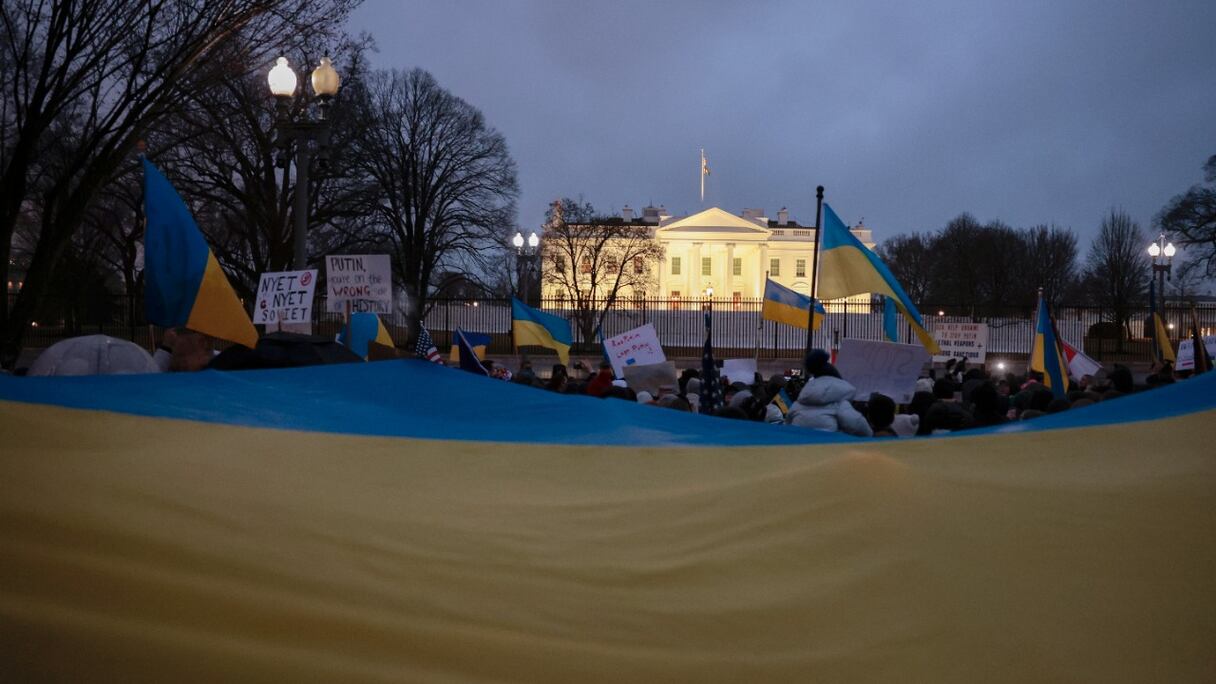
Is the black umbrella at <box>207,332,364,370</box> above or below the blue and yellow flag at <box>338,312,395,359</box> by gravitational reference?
below

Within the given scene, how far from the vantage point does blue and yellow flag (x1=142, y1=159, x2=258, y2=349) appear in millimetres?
7273

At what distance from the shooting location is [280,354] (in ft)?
25.8

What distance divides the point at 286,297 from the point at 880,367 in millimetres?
7372

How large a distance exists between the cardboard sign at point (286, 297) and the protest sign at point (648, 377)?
4339 mm

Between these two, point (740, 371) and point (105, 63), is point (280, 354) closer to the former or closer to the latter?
point (105, 63)

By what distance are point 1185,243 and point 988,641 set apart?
6000 centimetres

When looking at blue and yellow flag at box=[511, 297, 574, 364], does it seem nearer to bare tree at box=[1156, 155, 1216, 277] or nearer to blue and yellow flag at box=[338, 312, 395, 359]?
blue and yellow flag at box=[338, 312, 395, 359]

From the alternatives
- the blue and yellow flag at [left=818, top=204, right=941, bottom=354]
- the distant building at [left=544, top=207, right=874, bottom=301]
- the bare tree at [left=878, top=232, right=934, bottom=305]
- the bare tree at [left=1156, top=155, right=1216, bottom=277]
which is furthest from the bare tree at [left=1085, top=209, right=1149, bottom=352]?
the blue and yellow flag at [left=818, top=204, right=941, bottom=354]

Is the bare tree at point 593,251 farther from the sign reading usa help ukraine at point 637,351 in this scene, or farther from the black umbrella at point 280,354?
the black umbrella at point 280,354

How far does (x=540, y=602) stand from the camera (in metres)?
1.87

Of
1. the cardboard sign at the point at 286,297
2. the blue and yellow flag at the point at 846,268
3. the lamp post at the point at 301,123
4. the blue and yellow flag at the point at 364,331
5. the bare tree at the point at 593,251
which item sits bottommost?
the blue and yellow flag at the point at 364,331

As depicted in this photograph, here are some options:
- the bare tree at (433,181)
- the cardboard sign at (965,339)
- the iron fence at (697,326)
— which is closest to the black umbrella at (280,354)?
the cardboard sign at (965,339)

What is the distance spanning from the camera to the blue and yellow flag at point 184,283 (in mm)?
7273

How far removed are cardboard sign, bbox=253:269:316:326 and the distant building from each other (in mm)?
75438
